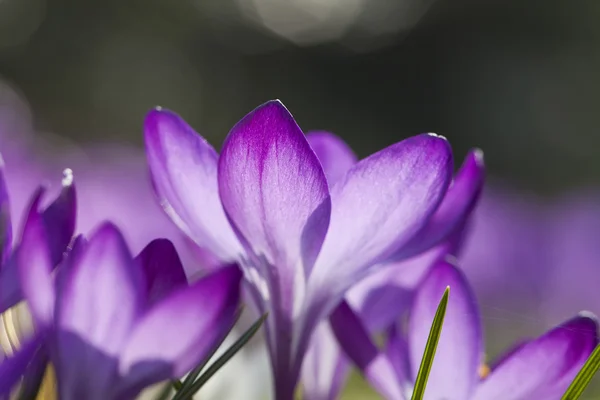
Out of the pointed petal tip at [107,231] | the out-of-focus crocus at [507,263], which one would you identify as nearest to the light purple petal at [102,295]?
the pointed petal tip at [107,231]

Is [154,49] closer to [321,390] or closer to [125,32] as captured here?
[125,32]

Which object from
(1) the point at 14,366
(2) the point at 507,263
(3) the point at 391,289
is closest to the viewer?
(1) the point at 14,366

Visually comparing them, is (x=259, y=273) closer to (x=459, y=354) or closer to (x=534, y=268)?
(x=459, y=354)

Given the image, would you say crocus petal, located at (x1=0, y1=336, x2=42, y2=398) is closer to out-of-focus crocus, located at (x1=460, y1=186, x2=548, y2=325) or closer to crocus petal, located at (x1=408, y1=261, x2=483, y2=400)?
crocus petal, located at (x1=408, y1=261, x2=483, y2=400)

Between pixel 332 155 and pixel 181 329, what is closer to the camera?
pixel 181 329

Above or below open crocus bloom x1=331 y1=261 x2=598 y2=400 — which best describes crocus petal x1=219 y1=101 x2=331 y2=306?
above

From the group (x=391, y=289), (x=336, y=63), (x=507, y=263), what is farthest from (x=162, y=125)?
(x=336, y=63)

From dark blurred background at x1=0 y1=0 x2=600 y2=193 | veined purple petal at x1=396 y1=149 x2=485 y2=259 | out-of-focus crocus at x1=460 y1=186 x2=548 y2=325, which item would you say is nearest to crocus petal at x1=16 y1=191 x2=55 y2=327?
veined purple petal at x1=396 y1=149 x2=485 y2=259

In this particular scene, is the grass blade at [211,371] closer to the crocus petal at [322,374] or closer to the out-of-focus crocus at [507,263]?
the crocus petal at [322,374]
